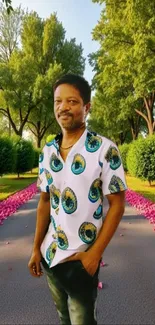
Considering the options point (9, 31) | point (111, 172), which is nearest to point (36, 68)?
point (9, 31)

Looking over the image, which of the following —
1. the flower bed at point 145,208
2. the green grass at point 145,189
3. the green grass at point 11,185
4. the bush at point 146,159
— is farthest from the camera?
the bush at point 146,159

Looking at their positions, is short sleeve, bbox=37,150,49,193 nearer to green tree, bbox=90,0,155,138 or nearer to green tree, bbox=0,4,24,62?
green tree, bbox=90,0,155,138

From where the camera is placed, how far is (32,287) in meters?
4.19

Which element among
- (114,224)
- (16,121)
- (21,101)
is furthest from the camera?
(16,121)

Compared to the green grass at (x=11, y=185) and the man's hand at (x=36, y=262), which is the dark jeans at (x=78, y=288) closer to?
the man's hand at (x=36, y=262)

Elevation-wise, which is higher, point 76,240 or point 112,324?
point 76,240

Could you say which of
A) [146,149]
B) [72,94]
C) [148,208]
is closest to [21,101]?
[146,149]

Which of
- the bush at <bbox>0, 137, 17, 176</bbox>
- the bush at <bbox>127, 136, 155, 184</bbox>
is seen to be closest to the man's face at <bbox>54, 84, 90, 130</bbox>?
the bush at <bbox>127, 136, 155, 184</bbox>

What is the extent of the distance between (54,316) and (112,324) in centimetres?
63

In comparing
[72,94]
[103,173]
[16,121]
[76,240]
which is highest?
[16,121]

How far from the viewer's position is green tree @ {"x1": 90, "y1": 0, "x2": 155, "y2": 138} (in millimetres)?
21234

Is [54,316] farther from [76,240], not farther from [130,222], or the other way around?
[130,222]

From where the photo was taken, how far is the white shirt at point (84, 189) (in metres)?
1.77

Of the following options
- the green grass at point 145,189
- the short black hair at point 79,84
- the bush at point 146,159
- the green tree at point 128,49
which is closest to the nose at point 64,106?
the short black hair at point 79,84
